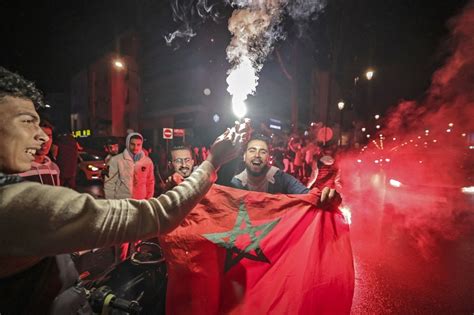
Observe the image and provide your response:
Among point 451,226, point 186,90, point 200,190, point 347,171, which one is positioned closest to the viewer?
point 200,190

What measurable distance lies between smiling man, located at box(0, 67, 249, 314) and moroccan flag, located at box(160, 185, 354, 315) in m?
1.21

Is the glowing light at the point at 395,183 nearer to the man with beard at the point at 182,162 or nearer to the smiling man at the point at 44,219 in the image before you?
the man with beard at the point at 182,162

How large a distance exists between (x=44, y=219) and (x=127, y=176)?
17.2ft

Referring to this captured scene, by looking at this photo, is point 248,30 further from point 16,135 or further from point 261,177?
point 16,135

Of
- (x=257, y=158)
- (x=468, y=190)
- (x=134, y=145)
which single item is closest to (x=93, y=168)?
(x=134, y=145)

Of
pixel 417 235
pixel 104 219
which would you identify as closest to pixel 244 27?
pixel 104 219

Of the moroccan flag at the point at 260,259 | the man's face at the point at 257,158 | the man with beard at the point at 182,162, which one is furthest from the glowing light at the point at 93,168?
the moroccan flag at the point at 260,259

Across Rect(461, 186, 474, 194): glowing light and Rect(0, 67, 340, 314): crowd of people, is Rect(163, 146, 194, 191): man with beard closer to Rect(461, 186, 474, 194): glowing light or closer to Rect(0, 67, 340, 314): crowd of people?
Rect(0, 67, 340, 314): crowd of people

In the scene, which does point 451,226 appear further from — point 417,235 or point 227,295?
point 227,295

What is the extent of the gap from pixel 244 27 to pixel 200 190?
21.3ft

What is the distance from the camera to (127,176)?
604 cm

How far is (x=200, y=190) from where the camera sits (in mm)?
1539

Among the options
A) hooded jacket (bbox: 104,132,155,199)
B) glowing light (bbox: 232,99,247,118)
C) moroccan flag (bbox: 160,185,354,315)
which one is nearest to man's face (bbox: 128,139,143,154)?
hooded jacket (bbox: 104,132,155,199)

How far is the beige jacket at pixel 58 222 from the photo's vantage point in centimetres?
109
